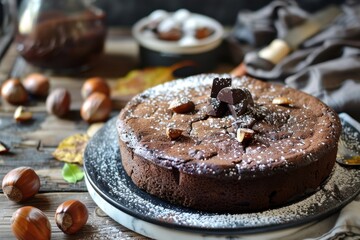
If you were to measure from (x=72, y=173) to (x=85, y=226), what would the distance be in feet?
0.80

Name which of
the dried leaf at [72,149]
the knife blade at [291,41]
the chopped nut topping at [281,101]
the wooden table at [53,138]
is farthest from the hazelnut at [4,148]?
the knife blade at [291,41]

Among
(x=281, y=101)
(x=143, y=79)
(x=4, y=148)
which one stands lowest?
(x=143, y=79)

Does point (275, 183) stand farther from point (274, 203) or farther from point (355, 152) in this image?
point (355, 152)

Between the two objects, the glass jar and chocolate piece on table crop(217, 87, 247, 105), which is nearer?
chocolate piece on table crop(217, 87, 247, 105)

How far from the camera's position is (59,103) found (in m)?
1.82

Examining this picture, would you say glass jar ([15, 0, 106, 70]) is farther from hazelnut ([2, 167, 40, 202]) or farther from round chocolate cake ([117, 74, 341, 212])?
hazelnut ([2, 167, 40, 202])

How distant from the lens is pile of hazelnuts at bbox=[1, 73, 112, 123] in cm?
177

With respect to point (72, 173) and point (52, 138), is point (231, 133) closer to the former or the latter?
point (72, 173)

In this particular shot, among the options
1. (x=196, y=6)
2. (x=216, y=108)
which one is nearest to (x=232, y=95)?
(x=216, y=108)

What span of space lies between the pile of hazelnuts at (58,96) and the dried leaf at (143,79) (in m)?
0.10

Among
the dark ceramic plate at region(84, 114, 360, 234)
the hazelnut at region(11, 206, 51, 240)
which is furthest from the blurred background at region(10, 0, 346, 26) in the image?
the hazelnut at region(11, 206, 51, 240)

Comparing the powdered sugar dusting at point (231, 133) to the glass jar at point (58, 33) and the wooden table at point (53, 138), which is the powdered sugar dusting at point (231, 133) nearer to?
the wooden table at point (53, 138)

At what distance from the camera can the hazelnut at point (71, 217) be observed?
4.09ft

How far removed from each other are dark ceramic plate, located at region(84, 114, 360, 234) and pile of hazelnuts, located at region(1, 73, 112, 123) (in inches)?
13.3
